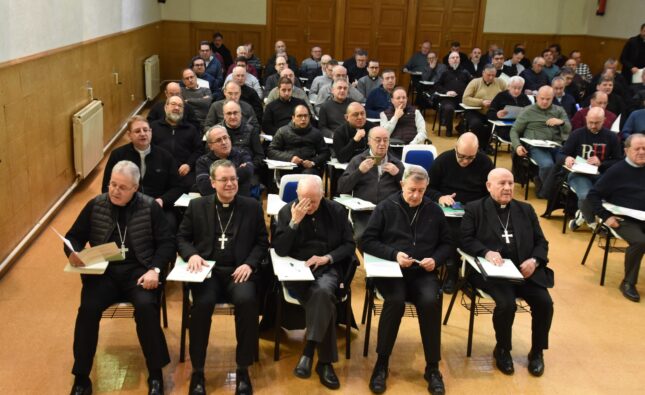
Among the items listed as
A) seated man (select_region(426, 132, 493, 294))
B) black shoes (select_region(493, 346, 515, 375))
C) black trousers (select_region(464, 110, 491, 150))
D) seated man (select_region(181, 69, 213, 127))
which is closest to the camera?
black shoes (select_region(493, 346, 515, 375))

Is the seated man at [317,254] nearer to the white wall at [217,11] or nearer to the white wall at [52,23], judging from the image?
the white wall at [52,23]

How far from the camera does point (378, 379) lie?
12.9ft

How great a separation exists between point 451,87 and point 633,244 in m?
6.33

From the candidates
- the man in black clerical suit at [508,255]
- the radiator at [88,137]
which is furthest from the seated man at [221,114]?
the man in black clerical suit at [508,255]

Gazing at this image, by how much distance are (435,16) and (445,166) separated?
10.4m

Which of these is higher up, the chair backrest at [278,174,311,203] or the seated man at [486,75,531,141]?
the seated man at [486,75,531,141]

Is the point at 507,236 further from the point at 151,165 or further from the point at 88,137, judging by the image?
the point at 88,137

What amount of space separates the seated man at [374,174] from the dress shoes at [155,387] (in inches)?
84.3

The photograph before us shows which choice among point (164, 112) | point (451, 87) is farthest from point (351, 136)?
point (451, 87)

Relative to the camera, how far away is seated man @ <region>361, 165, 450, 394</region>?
3951 millimetres

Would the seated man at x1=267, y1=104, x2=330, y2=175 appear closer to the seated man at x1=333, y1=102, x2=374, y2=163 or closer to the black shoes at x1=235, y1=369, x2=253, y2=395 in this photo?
the seated man at x1=333, y1=102, x2=374, y2=163

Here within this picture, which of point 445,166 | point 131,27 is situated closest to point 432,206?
point 445,166

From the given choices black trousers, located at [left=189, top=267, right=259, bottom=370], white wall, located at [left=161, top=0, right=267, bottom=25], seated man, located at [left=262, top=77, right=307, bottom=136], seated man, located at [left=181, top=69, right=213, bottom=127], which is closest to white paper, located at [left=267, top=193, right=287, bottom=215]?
black trousers, located at [left=189, top=267, right=259, bottom=370]

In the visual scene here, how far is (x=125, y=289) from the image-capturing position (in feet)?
12.7
